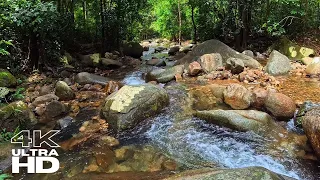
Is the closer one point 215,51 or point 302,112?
point 302,112

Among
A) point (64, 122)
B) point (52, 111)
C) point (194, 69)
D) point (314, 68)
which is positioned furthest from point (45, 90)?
point (314, 68)

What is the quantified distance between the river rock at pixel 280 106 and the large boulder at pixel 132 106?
2.32m

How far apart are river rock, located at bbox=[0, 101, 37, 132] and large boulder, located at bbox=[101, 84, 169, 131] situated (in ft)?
5.11

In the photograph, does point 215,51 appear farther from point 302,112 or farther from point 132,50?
point 132,50

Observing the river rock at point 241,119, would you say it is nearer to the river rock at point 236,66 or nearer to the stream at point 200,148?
the stream at point 200,148

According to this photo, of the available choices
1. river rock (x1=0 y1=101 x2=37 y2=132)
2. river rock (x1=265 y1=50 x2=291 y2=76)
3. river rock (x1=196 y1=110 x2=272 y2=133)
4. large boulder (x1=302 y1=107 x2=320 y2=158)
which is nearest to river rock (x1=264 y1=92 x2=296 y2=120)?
river rock (x1=196 y1=110 x2=272 y2=133)

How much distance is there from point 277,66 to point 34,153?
766cm

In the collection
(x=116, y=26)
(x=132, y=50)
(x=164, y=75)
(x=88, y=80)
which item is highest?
(x=116, y=26)

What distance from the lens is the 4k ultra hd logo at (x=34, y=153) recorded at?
432cm

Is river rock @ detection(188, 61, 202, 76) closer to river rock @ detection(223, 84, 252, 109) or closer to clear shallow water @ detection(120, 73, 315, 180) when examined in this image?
river rock @ detection(223, 84, 252, 109)

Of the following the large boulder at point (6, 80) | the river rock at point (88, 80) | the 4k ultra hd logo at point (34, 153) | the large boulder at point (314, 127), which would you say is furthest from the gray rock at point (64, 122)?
the large boulder at point (314, 127)

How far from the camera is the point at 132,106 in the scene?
5.75m

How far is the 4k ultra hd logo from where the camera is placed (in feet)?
14.2

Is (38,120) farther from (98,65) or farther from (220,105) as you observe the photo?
(98,65)
